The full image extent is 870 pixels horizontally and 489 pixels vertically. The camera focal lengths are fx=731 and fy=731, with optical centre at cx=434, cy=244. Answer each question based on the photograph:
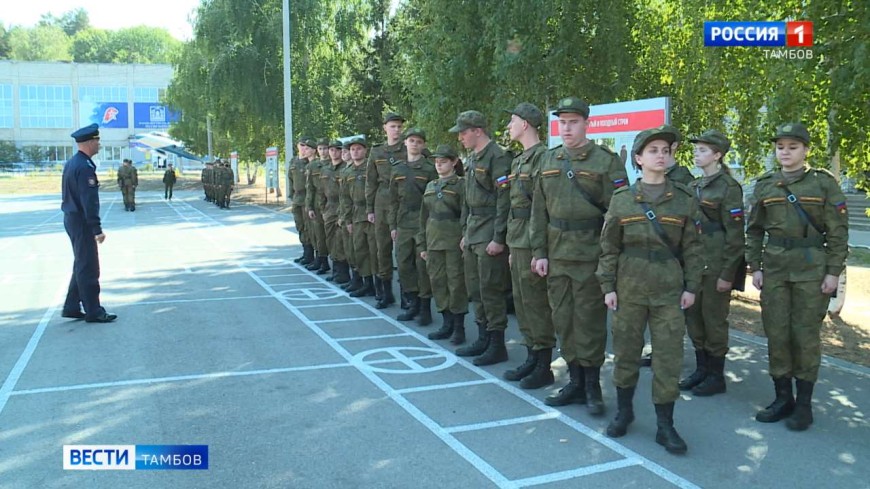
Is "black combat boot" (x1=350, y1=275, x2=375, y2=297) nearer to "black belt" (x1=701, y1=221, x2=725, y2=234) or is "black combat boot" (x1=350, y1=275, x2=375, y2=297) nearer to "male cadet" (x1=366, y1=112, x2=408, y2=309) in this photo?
"male cadet" (x1=366, y1=112, x2=408, y2=309)

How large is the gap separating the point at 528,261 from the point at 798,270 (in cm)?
195

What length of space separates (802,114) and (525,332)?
3278 mm

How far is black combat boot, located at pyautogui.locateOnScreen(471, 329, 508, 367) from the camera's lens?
6.61 meters

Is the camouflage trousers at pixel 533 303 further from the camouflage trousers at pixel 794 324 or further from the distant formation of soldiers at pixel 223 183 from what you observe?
the distant formation of soldiers at pixel 223 183

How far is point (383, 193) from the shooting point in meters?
8.95

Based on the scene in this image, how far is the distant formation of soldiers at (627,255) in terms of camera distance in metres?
4.71

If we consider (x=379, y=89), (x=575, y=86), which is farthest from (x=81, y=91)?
(x=575, y=86)

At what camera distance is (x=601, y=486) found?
407 cm


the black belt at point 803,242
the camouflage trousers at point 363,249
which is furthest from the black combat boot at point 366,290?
the black belt at point 803,242

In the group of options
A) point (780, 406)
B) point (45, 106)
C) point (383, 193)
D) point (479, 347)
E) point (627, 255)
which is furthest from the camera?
point (45, 106)

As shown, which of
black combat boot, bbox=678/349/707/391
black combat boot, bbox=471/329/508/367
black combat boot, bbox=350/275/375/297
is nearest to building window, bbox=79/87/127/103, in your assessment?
black combat boot, bbox=350/275/375/297

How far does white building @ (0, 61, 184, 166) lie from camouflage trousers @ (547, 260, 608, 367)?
82003 mm

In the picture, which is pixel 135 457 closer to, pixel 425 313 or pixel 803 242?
pixel 425 313

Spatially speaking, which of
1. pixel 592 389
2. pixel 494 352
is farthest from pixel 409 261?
pixel 592 389
